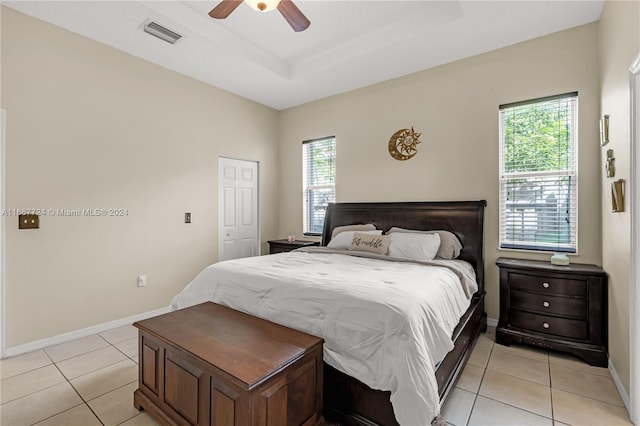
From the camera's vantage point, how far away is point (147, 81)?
3602mm

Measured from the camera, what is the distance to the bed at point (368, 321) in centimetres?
152

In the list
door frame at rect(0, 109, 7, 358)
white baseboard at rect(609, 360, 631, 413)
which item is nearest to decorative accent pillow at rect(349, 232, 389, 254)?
white baseboard at rect(609, 360, 631, 413)

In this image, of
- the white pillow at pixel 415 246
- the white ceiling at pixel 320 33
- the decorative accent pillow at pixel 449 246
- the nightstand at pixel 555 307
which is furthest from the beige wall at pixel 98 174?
the nightstand at pixel 555 307

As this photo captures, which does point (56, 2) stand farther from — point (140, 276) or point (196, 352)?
point (196, 352)

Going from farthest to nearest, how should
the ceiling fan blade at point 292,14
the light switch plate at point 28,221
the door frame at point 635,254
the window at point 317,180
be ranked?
the window at point 317,180 < the light switch plate at point 28,221 < the ceiling fan blade at point 292,14 < the door frame at point 635,254

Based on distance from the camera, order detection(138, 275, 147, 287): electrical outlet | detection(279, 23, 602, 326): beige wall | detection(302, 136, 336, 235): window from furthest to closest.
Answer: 1. detection(302, 136, 336, 235): window
2. detection(138, 275, 147, 287): electrical outlet
3. detection(279, 23, 602, 326): beige wall

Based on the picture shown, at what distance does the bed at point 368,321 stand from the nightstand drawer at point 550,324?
1.13ft

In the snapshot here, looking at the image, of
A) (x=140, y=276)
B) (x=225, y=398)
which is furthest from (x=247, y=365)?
(x=140, y=276)

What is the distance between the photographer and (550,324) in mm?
2672

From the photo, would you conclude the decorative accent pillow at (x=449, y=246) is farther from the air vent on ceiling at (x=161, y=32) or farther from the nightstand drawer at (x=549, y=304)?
the air vent on ceiling at (x=161, y=32)

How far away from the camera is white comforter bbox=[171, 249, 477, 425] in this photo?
4.93 feet

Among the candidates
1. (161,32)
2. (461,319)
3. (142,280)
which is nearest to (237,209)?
(142,280)

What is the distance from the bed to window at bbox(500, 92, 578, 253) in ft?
2.83

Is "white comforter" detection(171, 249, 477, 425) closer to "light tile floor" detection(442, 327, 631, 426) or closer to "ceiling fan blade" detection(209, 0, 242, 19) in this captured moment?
"light tile floor" detection(442, 327, 631, 426)
